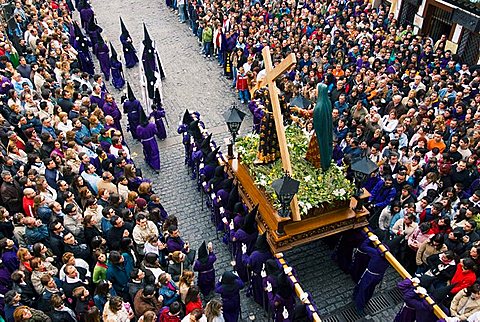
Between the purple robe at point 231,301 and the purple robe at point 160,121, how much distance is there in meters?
6.76

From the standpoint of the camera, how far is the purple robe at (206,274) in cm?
821

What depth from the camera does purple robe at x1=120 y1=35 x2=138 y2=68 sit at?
691 inches

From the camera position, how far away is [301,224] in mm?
8469

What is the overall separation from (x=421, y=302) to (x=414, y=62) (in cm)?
882

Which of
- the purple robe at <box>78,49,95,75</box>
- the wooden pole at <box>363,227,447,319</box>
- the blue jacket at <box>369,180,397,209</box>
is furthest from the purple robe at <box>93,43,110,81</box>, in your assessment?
the wooden pole at <box>363,227,447,319</box>

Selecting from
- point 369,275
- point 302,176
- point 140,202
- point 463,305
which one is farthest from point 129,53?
point 463,305

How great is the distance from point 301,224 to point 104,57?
12.0 m

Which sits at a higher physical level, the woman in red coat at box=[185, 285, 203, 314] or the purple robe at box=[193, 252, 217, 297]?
the woman in red coat at box=[185, 285, 203, 314]

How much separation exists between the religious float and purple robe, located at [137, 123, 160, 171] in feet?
12.8

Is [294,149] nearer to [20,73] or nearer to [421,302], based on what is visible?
[421,302]

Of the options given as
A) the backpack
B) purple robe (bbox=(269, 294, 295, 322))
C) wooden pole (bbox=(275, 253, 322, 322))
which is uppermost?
the backpack

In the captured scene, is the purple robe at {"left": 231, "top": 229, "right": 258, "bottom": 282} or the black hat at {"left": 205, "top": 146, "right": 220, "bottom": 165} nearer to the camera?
the purple robe at {"left": 231, "top": 229, "right": 258, "bottom": 282}

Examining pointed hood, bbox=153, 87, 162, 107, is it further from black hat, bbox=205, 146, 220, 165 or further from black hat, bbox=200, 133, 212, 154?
black hat, bbox=205, 146, 220, 165

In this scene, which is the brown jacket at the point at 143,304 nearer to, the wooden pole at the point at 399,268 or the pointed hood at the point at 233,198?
the pointed hood at the point at 233,198
